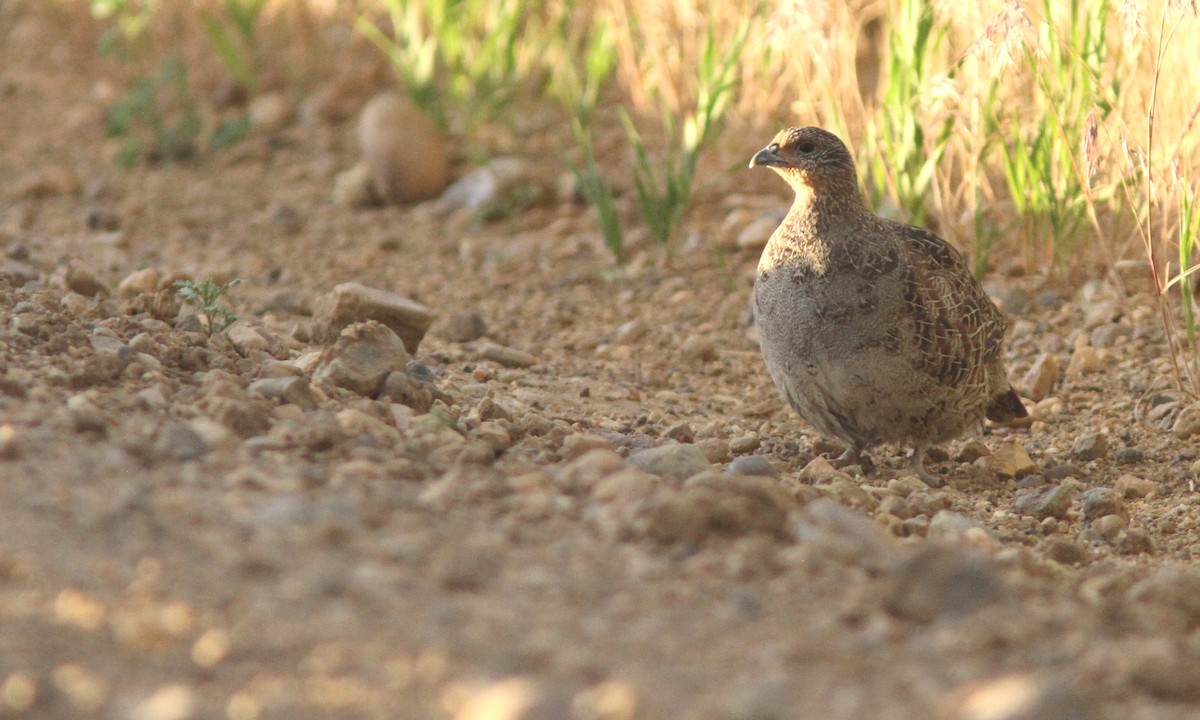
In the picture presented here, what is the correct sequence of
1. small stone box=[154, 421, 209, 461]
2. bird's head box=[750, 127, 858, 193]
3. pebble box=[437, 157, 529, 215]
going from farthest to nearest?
pebble box=[437, 157, 529, 215] → bird's head box=[750, 127, 858, 193] → small stone box=[154, 421, 209, 461]

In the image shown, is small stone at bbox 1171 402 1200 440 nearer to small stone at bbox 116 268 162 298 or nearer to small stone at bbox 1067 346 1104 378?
small stone at bbox 1067 346 1104 378

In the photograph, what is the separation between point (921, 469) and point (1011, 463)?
29 centimetres


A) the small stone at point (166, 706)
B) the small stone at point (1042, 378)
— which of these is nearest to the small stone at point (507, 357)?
the small stone at point (1042, 378)

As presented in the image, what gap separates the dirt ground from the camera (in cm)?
238

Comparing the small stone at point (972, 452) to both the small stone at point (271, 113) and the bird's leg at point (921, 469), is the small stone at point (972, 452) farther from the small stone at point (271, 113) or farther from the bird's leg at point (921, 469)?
the small stone at point (271, 113)

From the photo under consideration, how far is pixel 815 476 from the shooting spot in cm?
427

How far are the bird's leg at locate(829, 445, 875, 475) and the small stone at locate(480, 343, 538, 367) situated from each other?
4.23 ft

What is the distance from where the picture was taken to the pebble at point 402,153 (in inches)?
299

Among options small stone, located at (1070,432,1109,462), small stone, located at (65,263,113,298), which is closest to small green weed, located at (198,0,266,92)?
small stone, located at (65,263,113,298)

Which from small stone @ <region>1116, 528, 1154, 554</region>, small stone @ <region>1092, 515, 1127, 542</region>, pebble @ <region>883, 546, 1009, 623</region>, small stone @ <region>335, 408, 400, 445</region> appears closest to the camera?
pebble @ <region>883, 546, 1009, 623</region>

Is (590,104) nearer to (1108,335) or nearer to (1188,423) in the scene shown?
(1108,335)

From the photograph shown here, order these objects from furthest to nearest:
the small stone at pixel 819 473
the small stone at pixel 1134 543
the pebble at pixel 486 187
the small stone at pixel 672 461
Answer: the pebble at pixel 486 187, the small stone at pixel 819 473, the small stone at pixel 1134 543, the small stone at pixel 672 461

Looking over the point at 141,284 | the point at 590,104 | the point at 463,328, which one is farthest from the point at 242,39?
the point at 141,284

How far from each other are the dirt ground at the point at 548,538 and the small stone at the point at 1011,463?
0.06 feet
